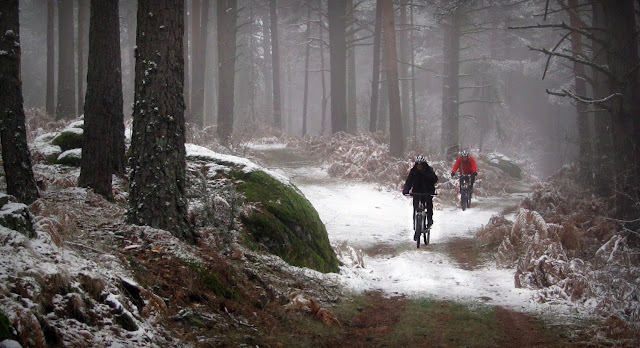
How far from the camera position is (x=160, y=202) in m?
5.75

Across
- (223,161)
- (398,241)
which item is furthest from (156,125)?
(398,241)

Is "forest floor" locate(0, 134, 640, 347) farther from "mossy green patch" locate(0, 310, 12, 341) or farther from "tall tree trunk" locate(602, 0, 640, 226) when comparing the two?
"tall tree trunk" locate(602, 0, 640, 226)

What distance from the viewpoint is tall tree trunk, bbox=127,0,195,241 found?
5734 mm

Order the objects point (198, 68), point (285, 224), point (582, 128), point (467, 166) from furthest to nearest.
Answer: point (198, 68)
point (582, 128)
point (467, 166)
point (285, 224)

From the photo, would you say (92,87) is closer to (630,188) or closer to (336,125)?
(630,188)

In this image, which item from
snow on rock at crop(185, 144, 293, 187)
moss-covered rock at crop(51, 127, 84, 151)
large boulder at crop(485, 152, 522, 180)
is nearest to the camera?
snow on rock at crop(185, 144, 293, 187)

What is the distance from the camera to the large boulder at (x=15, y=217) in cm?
372

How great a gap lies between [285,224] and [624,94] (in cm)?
732

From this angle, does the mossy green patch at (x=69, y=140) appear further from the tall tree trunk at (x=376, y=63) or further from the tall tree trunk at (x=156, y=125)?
the tall tree trunk at (x=376, y=63)

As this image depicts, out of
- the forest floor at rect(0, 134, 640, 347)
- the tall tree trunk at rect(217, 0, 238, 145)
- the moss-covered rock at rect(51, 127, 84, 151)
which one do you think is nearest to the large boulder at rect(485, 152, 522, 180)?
the tall tree trunk at rect(217, 0, 238, 145)

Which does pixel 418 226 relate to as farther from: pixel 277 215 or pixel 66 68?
pixel 66 68

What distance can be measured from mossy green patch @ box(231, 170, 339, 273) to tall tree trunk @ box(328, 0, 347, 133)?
50.1ft

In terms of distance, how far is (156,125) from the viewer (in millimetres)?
5730

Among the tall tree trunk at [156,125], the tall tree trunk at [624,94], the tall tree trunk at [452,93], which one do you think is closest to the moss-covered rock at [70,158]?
the tall tree trunk at [156,125]
